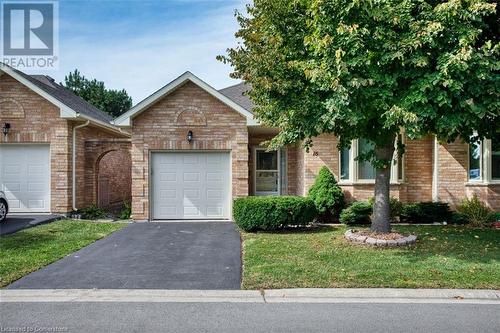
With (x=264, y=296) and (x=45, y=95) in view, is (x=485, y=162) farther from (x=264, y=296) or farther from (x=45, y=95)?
(x=45, y=95)

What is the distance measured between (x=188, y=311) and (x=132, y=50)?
12.6 meters

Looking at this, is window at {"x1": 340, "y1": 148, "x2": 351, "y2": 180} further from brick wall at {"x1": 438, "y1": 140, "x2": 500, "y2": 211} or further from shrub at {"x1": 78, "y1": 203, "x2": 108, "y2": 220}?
shrub at {"x1": 78, "y1": 203, "x2": 108, "y2": 220}

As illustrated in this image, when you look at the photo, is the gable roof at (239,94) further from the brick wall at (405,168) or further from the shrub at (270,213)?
the shrub at (270,213)

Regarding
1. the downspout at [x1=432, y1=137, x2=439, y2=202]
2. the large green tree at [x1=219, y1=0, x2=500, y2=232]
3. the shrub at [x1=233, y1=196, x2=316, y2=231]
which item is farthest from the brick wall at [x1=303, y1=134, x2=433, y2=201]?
the large green tree at [x1=219, y1=0, x2=500, y2=232]

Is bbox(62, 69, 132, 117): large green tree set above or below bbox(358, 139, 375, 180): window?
Answer: above

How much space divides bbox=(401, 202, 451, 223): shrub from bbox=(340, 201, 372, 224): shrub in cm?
135

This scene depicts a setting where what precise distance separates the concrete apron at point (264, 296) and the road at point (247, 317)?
6.9 inches

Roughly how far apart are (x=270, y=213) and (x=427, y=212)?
19.1 feet

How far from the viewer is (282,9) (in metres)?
8.20

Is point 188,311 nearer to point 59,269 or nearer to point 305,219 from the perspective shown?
point 59,269

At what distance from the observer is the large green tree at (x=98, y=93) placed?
4088cm

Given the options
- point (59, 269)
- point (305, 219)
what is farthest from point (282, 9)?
point (59, 269)

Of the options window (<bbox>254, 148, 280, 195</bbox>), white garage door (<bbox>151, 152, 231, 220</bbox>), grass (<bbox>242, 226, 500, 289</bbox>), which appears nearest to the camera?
grass (<bbox>242, 226, 500, 289</bbox>)

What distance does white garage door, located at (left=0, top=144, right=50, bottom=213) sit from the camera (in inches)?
532
